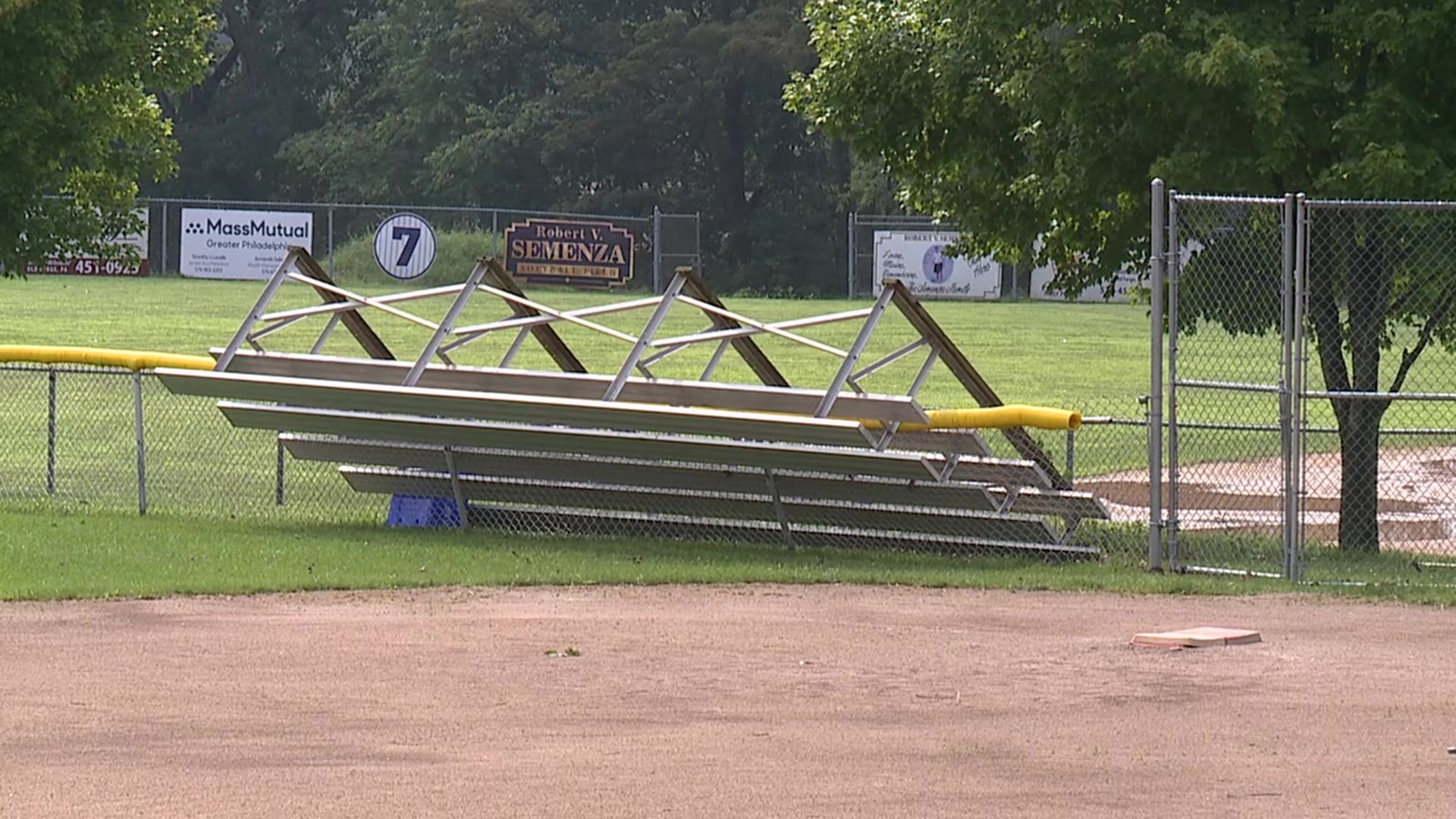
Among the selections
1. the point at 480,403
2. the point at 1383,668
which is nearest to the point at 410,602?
the point at 480,403

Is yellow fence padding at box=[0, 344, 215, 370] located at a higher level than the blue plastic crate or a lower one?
higher

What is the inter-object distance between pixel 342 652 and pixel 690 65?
58.0 metres

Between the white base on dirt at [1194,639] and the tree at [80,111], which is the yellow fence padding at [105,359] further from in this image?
the white base on dirt at [1194,639]

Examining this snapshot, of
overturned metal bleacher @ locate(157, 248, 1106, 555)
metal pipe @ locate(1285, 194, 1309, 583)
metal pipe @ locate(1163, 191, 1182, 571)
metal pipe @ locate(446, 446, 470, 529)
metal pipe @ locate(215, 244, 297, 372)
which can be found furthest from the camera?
metal pipe @ locate(446, 446, 470, 529)

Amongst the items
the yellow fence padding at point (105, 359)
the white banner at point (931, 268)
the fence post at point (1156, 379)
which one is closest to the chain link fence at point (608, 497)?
the yellow fence padding at point (105, 359)

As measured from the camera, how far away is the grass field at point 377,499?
1382 cm

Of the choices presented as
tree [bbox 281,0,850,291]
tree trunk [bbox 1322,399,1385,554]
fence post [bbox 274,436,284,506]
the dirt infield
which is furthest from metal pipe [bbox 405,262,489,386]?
tree [bbox 281,0,850,291]

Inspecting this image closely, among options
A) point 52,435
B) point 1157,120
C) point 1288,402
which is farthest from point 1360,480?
point 52,435

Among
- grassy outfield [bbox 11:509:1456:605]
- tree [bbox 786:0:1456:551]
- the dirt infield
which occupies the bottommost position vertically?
the dirt infield

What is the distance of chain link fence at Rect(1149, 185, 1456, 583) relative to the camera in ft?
45.6

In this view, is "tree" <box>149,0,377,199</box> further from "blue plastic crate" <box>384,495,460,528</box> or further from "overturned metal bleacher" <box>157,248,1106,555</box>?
"overturned metal bleacher" <box>157,248,1106,555</box>

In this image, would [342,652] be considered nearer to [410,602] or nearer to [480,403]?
[410,602]

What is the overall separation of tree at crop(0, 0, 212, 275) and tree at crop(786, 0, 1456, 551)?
539 cm

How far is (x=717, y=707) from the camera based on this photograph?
9.57 m
